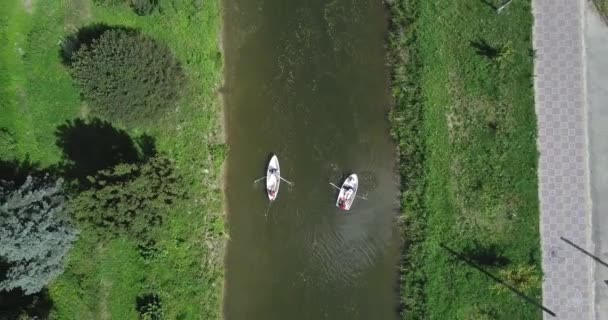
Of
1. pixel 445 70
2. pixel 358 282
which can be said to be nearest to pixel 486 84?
pixel 445 70

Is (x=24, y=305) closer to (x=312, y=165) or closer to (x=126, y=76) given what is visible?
(x=126, y=76)

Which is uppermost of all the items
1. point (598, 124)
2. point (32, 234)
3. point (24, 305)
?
point (598, 124)

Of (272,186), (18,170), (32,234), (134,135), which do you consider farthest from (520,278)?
(18,170)

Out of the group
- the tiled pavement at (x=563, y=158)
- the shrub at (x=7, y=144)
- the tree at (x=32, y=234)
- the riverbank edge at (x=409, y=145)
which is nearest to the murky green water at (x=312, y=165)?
the riverbank edge at (x=409, y=145)

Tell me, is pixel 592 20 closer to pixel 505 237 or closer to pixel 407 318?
pixel 505 237

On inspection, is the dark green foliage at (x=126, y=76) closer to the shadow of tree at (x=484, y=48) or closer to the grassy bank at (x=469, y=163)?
the grassy bank at (x=469, y=163)

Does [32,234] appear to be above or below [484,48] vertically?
below
